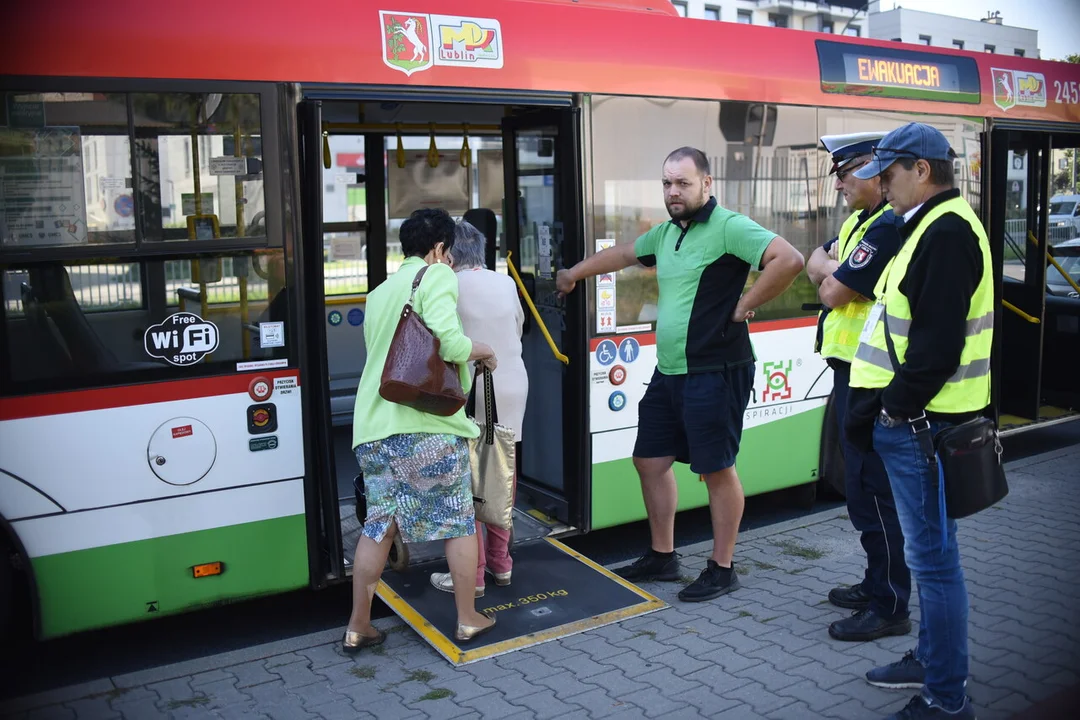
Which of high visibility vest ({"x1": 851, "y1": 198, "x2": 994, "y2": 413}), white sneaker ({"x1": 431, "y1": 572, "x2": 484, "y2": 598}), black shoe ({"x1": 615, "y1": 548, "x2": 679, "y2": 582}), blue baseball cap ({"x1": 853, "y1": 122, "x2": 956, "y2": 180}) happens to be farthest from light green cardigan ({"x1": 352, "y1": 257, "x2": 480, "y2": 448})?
blue baseball cap ({"x1": 853, "y1": 122, "x2": 956, "y2": 180})

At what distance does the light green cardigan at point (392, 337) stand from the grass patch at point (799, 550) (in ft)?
7.59

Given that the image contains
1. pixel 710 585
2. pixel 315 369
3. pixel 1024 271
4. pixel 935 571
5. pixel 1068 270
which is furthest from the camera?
pixel 1068 270

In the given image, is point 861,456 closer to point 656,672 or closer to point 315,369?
point 656,672

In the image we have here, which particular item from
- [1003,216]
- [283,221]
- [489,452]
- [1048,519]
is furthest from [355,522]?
[1003,216]

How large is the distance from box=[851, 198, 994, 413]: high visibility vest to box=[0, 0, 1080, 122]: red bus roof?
2.14 m

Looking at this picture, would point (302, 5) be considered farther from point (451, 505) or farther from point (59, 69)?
point (451, 505)

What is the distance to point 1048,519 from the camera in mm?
5895

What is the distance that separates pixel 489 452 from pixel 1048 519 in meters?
3.61

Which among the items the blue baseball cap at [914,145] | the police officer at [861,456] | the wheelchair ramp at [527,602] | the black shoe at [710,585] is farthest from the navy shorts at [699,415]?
the blue baseball cap at [914,145]

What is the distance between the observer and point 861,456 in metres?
4.11

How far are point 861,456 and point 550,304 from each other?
1.99m

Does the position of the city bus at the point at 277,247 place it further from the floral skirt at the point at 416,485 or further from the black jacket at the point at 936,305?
the black jacket at the point at 936,305

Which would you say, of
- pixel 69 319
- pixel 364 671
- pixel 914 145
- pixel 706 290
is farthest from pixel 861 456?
pixel 69 319

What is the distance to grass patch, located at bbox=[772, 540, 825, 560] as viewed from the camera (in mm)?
5309
